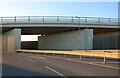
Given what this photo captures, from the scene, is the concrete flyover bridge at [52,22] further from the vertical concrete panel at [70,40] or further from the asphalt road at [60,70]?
the asphalt road at [60,70]

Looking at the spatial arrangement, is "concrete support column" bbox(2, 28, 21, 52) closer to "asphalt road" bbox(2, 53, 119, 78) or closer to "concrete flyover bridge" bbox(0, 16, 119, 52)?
"concrete flyover bridge" bbox(0, 16, 119, 52)

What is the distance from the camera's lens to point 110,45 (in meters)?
58.7

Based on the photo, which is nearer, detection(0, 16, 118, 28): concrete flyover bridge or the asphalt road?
the asphalt road

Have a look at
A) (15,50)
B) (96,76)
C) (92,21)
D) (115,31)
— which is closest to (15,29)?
(15,50)

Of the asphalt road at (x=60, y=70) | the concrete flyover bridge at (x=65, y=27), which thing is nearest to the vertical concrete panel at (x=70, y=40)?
the concrete flyover bridge at (x=65, y=27)

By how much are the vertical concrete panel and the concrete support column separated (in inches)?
368

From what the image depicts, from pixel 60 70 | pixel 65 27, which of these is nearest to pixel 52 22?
pixel 65 27

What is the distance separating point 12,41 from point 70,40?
12017 millimetres

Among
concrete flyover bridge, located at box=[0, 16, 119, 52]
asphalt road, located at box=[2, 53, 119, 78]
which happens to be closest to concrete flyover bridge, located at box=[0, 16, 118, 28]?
concrete flyover bridge, located at box=[0, 16, 119, 52]

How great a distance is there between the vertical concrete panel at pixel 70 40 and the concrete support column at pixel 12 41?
935 cm

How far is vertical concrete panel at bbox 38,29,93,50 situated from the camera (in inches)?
2323

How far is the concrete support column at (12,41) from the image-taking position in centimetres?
5834

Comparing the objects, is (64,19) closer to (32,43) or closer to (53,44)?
(53,44)

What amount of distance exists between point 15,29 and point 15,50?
4.20m
